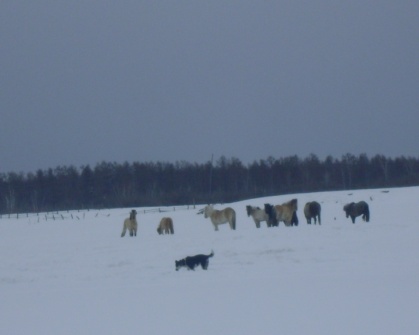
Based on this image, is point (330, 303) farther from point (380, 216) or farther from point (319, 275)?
point (380, 216)

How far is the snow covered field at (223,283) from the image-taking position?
374 inches

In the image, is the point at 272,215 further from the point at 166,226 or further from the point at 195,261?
the point at 195,261

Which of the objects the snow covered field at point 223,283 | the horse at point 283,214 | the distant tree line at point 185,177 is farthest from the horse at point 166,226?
the distant tree line at point 185,177

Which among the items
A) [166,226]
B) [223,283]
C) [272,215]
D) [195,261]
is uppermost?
[272,215]

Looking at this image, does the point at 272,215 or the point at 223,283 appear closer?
the point at 223,283

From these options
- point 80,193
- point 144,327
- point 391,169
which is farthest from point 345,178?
point 144,327

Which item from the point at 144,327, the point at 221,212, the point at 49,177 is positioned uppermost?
the point at 49,177

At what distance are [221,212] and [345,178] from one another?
79380 millimetres

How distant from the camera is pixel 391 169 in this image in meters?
110

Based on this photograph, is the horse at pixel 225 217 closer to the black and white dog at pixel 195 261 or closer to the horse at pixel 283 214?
the horse at pixel 283 214

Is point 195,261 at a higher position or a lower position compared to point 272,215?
lower

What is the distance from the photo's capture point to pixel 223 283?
1388 centimetres

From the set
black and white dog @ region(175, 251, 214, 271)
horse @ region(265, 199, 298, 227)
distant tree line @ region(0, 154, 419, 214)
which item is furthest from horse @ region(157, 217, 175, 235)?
distant tree line @ region(0, 154, 419, 214)

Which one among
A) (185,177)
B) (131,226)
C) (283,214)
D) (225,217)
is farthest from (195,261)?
(185,177)
